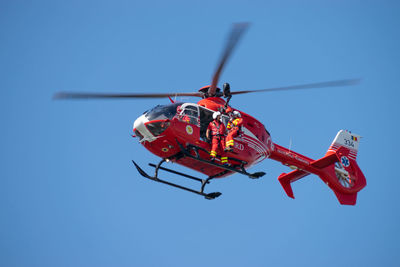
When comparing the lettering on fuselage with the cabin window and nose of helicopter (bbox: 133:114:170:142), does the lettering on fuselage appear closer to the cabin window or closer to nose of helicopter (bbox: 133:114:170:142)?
the cabin window

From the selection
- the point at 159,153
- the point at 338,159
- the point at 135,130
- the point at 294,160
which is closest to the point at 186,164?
the point at 159,153

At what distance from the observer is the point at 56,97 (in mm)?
12164

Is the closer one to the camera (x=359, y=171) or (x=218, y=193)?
(x=218, y=193)

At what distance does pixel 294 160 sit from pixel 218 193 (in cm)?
302

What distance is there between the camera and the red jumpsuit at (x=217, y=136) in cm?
1373

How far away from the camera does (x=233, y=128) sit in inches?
549

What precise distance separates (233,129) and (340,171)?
5.39m

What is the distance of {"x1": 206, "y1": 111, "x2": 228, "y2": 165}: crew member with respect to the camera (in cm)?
1374

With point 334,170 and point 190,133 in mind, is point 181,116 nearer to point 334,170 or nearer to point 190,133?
point 190,133

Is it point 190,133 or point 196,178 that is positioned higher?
point 190,133

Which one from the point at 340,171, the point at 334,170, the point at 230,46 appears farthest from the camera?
the point at 340,171

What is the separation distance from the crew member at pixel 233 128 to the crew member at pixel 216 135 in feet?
0.55

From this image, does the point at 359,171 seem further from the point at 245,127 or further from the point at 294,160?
the point at 245,127

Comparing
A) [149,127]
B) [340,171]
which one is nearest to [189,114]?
[149,127]
